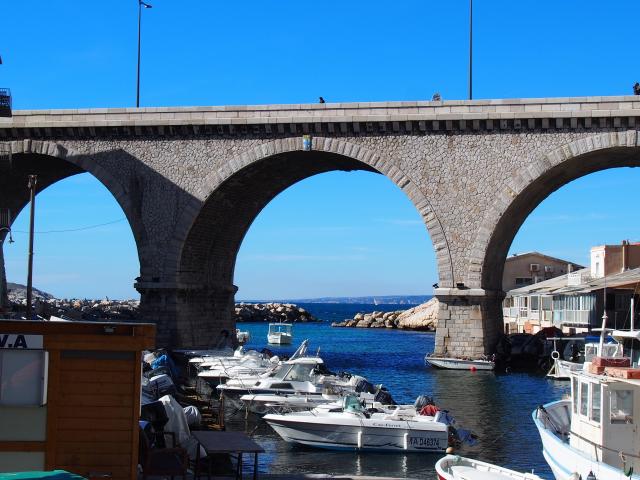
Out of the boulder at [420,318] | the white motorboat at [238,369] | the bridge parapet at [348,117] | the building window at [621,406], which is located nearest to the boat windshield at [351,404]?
the white motorboat at [238,369]

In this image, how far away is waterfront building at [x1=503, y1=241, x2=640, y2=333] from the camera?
146 ft

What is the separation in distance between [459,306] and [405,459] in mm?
17771

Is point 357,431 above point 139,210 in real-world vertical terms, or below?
below

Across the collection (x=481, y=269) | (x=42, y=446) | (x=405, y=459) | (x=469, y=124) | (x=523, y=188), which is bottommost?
(x=405, y=459)

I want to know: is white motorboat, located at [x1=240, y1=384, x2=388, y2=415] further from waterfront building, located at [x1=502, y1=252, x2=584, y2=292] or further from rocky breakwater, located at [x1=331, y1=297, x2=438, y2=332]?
rocky breakwater, located at [x1=331, y1=297, x2=438, y2=332]

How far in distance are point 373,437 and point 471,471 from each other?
21.1ft

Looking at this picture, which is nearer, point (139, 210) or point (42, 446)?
point (42, 446)

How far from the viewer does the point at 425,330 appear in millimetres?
101562

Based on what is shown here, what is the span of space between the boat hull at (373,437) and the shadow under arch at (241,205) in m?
17.4

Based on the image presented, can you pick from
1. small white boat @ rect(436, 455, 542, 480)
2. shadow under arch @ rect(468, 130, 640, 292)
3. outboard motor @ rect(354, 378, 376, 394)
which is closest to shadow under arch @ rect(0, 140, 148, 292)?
shadow under arch @ rect(468, 130, 640, 292)

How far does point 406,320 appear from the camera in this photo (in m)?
106

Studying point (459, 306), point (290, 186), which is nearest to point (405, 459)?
point (459, 306)

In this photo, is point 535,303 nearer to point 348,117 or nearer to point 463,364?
point 463,364

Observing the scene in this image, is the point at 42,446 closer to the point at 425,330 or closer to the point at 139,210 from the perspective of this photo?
the point at 139,210
